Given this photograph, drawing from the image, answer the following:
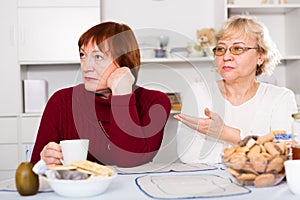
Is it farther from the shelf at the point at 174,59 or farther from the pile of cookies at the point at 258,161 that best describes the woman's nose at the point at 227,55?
the shelf at the point at 174,59

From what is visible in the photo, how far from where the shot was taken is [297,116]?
44.4 inches

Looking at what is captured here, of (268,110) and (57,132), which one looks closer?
(57,132)

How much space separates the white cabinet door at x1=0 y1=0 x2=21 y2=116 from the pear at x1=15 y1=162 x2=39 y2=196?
2.08m

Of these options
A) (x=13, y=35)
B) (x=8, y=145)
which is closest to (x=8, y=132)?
(x=8, y=145)

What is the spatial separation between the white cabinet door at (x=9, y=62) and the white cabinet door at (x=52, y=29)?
48mm

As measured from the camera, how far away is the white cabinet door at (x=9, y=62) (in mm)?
3016

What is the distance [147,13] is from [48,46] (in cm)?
78

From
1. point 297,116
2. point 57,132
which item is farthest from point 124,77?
point 297,116

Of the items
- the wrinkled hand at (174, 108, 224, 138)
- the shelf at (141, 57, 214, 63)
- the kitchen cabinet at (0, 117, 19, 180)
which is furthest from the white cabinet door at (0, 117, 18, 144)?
the wrinkled hand at (174, 108, 224, 138)

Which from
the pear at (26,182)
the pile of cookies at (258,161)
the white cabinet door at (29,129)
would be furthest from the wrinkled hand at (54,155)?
the white cabinet door at (29,129)

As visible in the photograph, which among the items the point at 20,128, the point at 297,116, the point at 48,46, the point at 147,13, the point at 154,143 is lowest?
the point at 20,128

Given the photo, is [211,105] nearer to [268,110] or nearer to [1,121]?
[268,110]

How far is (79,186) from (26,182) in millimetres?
144

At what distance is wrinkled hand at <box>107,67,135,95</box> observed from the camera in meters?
1.53
